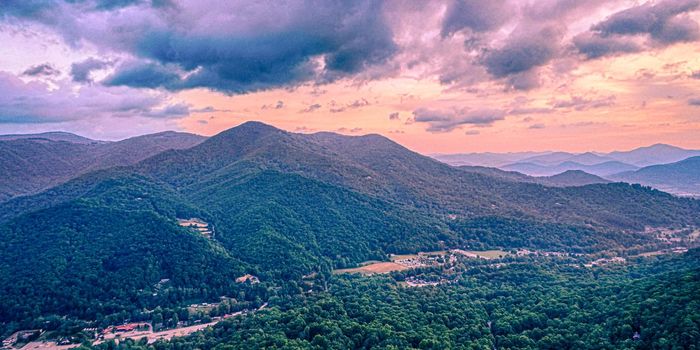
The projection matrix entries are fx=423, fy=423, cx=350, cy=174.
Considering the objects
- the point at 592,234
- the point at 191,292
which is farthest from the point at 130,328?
the point at 592,234

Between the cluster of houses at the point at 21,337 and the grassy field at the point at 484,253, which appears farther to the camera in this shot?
the grassy field at the point at 484,253

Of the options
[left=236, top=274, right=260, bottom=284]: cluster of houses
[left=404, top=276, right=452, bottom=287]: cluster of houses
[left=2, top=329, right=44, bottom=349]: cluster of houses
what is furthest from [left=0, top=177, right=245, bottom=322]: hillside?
[left=404, top=276, right=452, bottom=287]: cluster of houses

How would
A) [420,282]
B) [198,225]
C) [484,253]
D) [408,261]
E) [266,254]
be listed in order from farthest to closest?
[198,225], [484,253], [408,261], [266,254], [420,282]

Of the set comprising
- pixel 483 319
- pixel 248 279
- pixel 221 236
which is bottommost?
pixel 248 279

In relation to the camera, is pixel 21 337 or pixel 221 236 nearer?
pixel 21 337

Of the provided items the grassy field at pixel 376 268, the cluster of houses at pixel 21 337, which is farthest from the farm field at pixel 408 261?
the cluster of houses at pixel 21 337

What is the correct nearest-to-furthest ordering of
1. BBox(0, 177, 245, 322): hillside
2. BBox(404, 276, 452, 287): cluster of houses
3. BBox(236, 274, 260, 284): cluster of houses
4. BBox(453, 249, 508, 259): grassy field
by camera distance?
BBox(0, 177, 245, 322): hillside
BBox(236, 274, 260, 284): cluster of houses
BBox(404, 276, 452, 287): cluster of houses
BBox(453, 249, 508, 259): grassy field

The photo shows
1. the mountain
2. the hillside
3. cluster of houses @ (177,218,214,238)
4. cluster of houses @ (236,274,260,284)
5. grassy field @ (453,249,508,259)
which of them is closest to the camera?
the hillside

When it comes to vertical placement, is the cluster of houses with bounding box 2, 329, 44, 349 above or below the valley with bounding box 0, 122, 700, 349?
below

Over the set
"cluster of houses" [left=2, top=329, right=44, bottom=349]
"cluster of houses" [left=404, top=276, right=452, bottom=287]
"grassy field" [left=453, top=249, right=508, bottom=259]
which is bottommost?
"cluster of houses" [left=2, top=329, right=44, bottom=349]

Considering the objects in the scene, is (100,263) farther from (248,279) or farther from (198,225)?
(198,225)

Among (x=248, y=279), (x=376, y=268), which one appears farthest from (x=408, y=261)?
(x=248, y=279)

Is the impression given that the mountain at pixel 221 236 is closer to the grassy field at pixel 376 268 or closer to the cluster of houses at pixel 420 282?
the grassy field at pixel 376 268

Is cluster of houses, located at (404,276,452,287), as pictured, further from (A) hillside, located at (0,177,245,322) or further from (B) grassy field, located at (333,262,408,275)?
(A) hillside, located at (0,177,245,322)
